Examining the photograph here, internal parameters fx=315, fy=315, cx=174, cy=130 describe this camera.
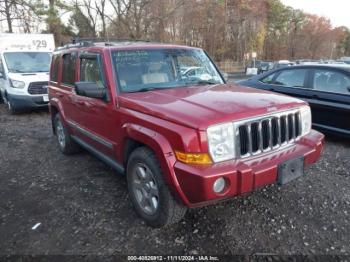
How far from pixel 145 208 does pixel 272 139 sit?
A: 4.94 feet

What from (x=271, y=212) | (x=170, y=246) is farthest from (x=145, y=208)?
(x=271, y=212)

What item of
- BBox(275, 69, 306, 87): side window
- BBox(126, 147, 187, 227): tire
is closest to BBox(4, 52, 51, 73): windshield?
BBox(275, 69, 306, 87): side window

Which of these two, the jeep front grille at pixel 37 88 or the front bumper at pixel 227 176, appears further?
the jeep front grille at pixel 37 88

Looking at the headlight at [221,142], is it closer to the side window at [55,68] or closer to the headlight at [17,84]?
the side window at [55,68]

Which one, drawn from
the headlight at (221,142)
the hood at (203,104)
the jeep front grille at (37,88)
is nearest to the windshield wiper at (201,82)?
the hood at (203,104)

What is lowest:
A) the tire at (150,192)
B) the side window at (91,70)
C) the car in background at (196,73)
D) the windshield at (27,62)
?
the tire at (150,192)

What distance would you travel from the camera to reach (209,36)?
44844 millimetres

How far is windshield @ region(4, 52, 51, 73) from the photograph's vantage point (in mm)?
10075

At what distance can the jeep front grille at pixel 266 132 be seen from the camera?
2829 mm

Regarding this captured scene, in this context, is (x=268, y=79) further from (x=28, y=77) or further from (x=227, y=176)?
(x=28, y=77)

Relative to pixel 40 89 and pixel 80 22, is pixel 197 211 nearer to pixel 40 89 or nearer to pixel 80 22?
pixel 40 89

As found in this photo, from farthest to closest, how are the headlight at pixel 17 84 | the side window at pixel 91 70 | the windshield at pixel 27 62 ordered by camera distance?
the windshield at pixel 27 62
the headlight at pixel 17 84
the side window at pixel 91 70

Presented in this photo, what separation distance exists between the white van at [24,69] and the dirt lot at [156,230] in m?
5.06

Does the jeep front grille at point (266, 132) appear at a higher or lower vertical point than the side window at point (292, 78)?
lower
